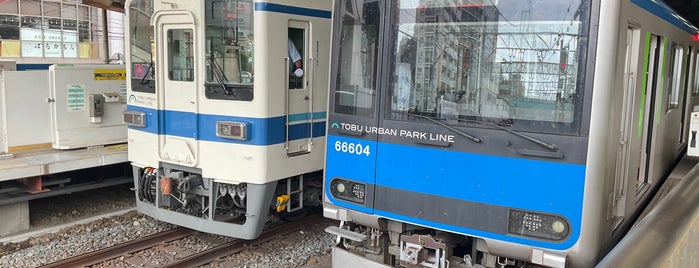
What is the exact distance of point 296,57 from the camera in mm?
5863

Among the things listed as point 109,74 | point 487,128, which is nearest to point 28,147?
point 109,74

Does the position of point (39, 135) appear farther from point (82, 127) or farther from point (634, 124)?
point (634, 124)

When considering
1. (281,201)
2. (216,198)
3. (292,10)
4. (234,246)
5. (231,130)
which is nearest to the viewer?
(231,130)

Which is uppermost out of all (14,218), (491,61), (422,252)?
(491,61)

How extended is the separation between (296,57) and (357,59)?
170 cm

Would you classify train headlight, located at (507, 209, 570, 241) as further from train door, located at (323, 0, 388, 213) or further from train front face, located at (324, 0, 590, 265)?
train door, located at (323, 0, 388, 213)

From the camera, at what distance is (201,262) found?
5.83 metres

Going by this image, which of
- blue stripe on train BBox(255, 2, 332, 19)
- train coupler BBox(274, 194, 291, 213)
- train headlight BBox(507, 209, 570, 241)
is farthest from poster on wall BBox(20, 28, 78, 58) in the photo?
train headlight BBox(507, 209, 570, 241)

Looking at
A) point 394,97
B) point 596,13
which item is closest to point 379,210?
point 394,97

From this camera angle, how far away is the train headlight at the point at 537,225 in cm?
348

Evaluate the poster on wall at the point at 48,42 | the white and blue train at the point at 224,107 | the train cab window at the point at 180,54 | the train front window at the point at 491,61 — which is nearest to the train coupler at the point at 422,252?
the train front window at the point at 491,61

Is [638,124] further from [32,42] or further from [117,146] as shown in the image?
[32,42]

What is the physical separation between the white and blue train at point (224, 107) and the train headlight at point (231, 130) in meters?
0.01

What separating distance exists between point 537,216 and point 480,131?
615 mm
